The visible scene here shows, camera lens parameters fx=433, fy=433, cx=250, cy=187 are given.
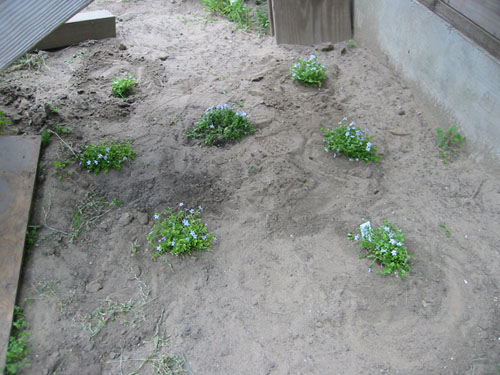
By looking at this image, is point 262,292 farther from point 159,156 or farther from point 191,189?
point 159,156

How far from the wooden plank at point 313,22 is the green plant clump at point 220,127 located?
211cm

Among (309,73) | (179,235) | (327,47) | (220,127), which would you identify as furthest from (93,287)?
(327,47)

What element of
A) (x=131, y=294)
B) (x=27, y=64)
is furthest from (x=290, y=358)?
(x=27, y=64)

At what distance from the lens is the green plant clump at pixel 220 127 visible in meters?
4.37

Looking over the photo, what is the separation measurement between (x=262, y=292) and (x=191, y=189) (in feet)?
4.02

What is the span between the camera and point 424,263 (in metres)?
3.23

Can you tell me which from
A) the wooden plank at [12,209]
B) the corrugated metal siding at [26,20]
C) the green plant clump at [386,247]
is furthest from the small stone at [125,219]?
the green plant clump at [386,247]

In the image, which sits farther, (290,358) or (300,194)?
(300,194)

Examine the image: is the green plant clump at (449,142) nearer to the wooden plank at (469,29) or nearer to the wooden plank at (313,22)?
the wooden plank at (469,29)

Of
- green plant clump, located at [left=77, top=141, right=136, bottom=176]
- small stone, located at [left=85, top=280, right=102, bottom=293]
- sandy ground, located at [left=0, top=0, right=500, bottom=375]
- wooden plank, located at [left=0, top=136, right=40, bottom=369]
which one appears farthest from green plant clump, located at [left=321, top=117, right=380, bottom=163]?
wooden plank, located at [left=0, top=136, right=40, bottom=369]

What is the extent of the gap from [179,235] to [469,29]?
3270 millimetres

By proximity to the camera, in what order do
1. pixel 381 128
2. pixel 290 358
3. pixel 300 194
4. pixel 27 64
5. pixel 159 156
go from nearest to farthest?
1. pixel 290 358
2. pixel 300 194
3. pixel 159 156
4. pixel 381 128
5. pixel 27 64

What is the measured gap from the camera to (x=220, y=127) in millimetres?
4414

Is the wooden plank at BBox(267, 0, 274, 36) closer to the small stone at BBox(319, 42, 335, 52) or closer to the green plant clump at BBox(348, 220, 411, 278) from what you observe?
the small stone at BBox(319, 42, 335, 52)
